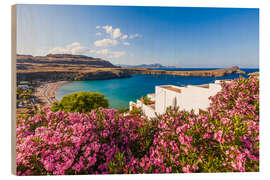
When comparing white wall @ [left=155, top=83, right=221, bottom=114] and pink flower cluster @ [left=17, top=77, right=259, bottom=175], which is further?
white wall @ [left=155, top=83, right=221, bottom=114]

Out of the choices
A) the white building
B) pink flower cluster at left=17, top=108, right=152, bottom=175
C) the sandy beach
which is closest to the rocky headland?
the sandy beach

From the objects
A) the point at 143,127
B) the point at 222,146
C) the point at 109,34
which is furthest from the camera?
the point at 109,34

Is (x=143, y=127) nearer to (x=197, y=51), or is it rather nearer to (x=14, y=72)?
(x=14, y=72)

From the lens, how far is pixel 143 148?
5.61ft

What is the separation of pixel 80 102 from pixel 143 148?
788 cm

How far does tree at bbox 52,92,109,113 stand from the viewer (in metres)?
8.34

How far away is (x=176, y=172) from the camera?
157cm

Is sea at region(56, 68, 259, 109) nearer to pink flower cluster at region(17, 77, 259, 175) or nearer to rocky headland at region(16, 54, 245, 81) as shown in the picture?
rocky headland at region(16, 54, 245, 81)

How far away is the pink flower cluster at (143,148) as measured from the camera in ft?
4.76

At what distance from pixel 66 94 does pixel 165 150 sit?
26.4 feet

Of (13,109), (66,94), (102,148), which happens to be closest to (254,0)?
(102,148)

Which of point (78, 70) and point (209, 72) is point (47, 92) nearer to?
point (78, 70)

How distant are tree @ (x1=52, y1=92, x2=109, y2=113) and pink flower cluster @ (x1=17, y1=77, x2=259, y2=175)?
21.7 ft

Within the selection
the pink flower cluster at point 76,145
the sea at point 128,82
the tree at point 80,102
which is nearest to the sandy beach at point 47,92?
the sea at point 128,82
